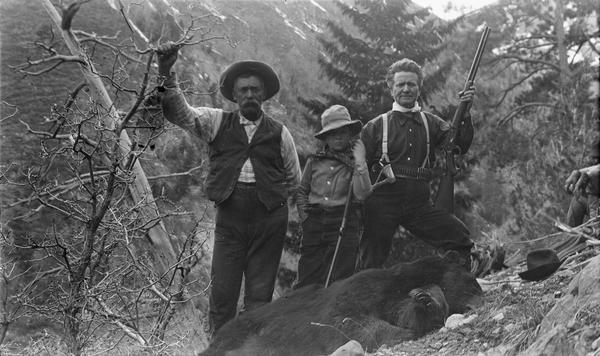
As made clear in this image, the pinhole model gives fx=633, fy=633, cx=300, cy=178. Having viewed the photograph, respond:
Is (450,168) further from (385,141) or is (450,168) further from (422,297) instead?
(422,297)

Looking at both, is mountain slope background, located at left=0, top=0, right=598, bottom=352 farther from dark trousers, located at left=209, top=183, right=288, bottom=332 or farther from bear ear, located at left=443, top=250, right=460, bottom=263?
dark trousers, located at left=209, top=183, right=288, bottom=332

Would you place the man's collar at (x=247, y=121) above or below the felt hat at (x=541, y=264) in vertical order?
above

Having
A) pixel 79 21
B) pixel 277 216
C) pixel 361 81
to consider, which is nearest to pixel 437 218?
pixel 277 216

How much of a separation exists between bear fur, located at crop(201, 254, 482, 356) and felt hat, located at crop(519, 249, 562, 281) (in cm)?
38

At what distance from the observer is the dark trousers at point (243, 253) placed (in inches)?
183

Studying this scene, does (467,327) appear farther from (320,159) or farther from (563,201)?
(563,201)

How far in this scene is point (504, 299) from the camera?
4152mm

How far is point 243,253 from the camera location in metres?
4.76

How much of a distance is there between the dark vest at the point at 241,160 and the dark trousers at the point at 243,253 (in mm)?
76

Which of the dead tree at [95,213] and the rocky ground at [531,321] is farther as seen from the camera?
the dead tree at [95,213]

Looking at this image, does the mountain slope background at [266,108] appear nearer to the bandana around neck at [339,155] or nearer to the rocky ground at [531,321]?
the bandana around neck at [339,155]

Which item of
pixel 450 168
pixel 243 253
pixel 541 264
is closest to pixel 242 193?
pixel 243 253

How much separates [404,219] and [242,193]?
143 cm

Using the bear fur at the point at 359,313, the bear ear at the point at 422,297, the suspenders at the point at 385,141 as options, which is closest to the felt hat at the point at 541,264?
the bear fur at the point at 359,313
